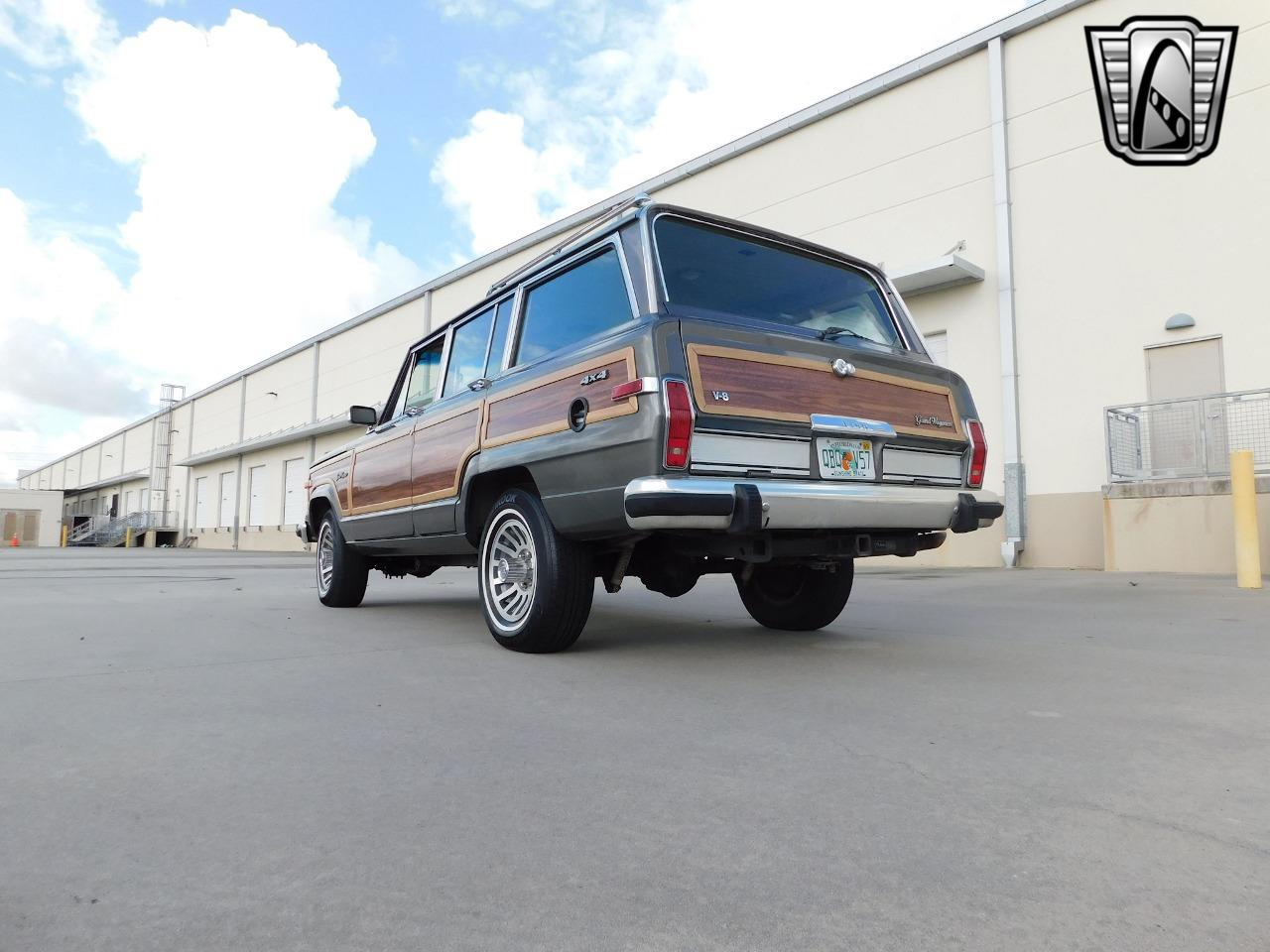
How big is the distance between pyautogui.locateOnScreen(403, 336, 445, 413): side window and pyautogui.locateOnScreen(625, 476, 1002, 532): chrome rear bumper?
2813 millimetres

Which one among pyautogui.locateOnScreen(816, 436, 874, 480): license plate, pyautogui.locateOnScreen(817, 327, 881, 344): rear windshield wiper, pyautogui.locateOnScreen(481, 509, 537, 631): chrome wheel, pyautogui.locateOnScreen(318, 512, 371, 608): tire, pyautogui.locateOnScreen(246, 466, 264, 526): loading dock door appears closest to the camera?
pyautogui.locateOnScreen(816, 436, 874, 480): license plate

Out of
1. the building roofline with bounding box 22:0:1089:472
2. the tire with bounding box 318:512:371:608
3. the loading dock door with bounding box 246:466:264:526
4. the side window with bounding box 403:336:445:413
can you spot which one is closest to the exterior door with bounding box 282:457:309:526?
the loading dock door with bounding box 246:466:264:526

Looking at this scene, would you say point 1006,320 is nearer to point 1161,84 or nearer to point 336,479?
point 1161,84

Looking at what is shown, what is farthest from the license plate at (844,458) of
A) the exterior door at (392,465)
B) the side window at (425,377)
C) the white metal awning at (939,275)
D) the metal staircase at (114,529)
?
the metal staircase at (114,529)

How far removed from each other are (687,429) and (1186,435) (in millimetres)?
10297

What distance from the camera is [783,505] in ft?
11.0

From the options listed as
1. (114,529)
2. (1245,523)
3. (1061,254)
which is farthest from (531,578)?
(114,529)

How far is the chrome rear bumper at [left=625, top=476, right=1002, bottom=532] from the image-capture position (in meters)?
3.20

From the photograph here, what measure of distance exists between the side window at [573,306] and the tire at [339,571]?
2.89 metres

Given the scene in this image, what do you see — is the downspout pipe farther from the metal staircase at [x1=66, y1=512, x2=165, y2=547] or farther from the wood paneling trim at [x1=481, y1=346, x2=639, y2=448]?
the metal staircase at [x1=66, y1=512, x2=165, y2=547]

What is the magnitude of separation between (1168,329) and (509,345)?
11054 mm

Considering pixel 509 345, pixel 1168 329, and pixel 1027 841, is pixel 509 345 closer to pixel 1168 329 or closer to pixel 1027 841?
pixel 1027 841

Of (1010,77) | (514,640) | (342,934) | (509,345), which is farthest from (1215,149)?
(342,934)

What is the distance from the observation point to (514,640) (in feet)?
13.6
